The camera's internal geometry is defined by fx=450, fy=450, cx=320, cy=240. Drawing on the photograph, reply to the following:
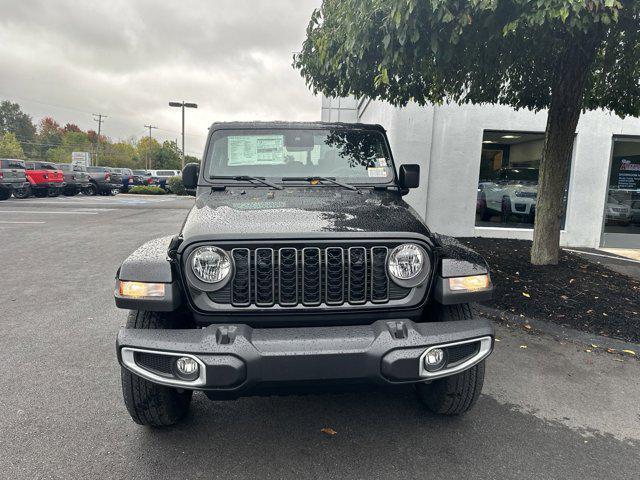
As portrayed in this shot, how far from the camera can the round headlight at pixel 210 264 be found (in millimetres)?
2244

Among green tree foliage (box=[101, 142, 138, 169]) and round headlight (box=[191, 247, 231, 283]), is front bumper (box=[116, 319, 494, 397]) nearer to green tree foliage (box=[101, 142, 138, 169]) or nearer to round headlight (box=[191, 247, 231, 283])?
round headlight (box=[191, 247, 231, 283])

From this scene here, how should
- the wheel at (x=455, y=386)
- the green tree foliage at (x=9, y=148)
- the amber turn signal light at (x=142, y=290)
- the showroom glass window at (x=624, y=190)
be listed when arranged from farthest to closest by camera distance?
1. the green tree foliage at (x=9, y=148)
2. the showroom glass window at (x=624, y=190)
3. the wheel at (x=455, y=386)
4. the amber turn signal light at (x=142, y=290)

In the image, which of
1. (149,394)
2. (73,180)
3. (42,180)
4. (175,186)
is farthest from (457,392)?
(175,186)

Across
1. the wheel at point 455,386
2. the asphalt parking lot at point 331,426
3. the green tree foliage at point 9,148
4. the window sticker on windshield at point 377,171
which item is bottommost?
the asphalt parking lot at point 331,426

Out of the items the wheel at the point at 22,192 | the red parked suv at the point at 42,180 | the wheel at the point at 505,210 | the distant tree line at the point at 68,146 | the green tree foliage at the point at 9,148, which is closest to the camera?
the wheel at the point at 505,210

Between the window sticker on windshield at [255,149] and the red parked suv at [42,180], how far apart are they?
22.0 metres

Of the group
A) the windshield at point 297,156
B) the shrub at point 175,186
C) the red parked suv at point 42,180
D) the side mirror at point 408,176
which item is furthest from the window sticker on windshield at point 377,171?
the shrub at point 175,186

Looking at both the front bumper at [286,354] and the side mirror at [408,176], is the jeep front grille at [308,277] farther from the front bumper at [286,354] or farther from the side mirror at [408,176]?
the side mirror at [408,176]

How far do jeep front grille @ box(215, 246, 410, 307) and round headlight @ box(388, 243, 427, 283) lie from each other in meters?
0.05

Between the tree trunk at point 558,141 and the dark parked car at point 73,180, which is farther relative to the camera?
the dark parked car at point 73,180

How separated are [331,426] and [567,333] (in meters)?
2.68

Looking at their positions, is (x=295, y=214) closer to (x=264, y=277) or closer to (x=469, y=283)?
(x=264, y=277)

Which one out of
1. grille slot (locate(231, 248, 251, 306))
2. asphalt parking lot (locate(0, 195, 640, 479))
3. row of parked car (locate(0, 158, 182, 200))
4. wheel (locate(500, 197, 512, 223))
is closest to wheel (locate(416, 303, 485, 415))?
asphalt parking lot (locate(0, 195, 640, 479))

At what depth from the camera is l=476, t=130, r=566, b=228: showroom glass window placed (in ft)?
31.5
